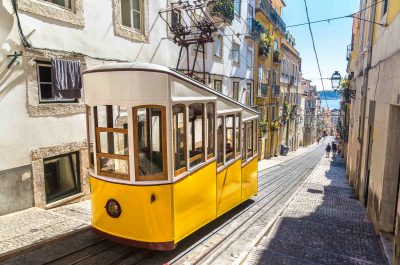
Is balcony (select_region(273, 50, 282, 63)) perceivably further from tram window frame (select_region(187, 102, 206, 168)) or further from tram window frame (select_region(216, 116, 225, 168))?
tram window frame (select_region(187, 102, 206, 168))

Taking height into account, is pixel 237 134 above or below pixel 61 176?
above

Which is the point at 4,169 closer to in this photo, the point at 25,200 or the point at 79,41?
the point at 25,200

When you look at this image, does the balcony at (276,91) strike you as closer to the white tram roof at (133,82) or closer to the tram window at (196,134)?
the tram window at (196,134)

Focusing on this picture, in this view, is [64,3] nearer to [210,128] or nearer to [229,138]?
[210,128]

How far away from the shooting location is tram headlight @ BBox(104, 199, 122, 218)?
539 centimetres

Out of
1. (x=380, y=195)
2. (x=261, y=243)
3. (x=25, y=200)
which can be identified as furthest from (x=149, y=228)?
(x=380, y=195)

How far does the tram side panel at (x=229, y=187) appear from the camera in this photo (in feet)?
23.4

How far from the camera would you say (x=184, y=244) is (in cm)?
631

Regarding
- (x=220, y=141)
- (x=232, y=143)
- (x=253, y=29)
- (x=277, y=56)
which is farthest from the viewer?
(x=277, y=56)

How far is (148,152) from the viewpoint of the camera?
5707 mm

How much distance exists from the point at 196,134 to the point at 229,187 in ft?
6.93

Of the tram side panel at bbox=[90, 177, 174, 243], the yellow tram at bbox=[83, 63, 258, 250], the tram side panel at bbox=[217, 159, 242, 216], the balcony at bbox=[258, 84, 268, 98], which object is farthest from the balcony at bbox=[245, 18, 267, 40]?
the tram side panel at bbox=[90, 177, 174, 243]

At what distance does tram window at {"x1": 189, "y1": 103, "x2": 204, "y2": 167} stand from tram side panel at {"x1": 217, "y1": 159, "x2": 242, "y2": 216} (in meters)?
1.00

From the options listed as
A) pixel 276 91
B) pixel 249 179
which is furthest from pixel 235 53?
pixel 249 179
